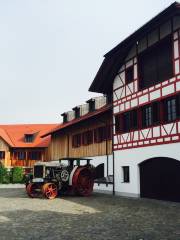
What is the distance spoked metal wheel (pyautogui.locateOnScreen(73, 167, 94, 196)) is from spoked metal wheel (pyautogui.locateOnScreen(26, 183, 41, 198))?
2.17 m

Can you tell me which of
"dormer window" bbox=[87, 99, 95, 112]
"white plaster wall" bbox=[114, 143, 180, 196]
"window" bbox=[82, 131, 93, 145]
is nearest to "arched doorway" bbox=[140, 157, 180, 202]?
"white plaster wall" bbox=[114, 143, 180, 196]

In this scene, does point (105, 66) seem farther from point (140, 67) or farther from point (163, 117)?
point (163, 117)

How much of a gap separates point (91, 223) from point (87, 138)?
15.5m

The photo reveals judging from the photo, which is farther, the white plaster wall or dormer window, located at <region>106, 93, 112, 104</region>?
dormer window, located at <region>106, 93, 112, 104</region>

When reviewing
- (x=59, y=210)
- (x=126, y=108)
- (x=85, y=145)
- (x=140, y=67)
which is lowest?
(x=59, y=210)

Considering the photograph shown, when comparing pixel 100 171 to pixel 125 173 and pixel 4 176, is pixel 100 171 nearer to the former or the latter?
pixel 125 173

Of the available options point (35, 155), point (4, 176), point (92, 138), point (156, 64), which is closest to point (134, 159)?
point (156, 64)

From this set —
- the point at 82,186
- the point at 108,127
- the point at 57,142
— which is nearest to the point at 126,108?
the point at 108,127

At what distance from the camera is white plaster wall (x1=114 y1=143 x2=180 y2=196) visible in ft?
50.6

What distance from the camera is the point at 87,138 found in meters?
25.1

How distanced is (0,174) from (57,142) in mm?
8323

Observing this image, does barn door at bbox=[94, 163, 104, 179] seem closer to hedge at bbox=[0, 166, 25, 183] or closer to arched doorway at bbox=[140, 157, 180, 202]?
arched doorway at bbox=[140, 157, 180, 202]

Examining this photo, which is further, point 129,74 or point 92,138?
point 92,138

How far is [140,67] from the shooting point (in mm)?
18328
